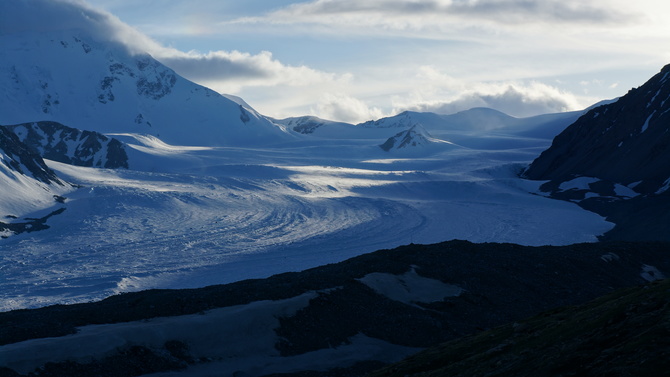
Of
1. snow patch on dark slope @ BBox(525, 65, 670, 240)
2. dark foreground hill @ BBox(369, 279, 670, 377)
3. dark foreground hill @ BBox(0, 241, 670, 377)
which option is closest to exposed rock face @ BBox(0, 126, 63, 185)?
snow patch on dark slope @ BBox(525, 65, 670, 240)

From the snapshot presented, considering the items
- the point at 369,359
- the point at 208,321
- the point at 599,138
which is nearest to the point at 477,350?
the point at 369,359

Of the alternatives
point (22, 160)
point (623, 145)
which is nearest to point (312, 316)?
point (22, 160)

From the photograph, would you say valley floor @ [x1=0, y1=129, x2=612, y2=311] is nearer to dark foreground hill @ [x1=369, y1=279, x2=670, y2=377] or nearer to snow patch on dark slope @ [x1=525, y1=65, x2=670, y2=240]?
snow patch on dark slope @ [x1=525, y1=65, x2=670, y2=240]

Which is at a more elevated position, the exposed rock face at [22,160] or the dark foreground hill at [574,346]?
the exposed rock face at [22,160]

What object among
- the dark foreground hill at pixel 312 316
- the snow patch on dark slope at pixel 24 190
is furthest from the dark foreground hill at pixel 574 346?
the snow patch on dark slope at pixel 24 190

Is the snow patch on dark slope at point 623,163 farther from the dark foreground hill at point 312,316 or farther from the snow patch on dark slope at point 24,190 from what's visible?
the snow patch on dark slope at point 24,190

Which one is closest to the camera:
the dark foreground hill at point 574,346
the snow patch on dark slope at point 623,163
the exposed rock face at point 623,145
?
the dark foreground hill at point 574,346

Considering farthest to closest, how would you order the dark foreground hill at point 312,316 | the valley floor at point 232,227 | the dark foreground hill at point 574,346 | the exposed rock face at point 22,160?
the exposed rock face at point 22,160 < the valley floor at point 232,227 < the dark foreground hill at point 312,316 < the dark foreground hill at point 574,346
